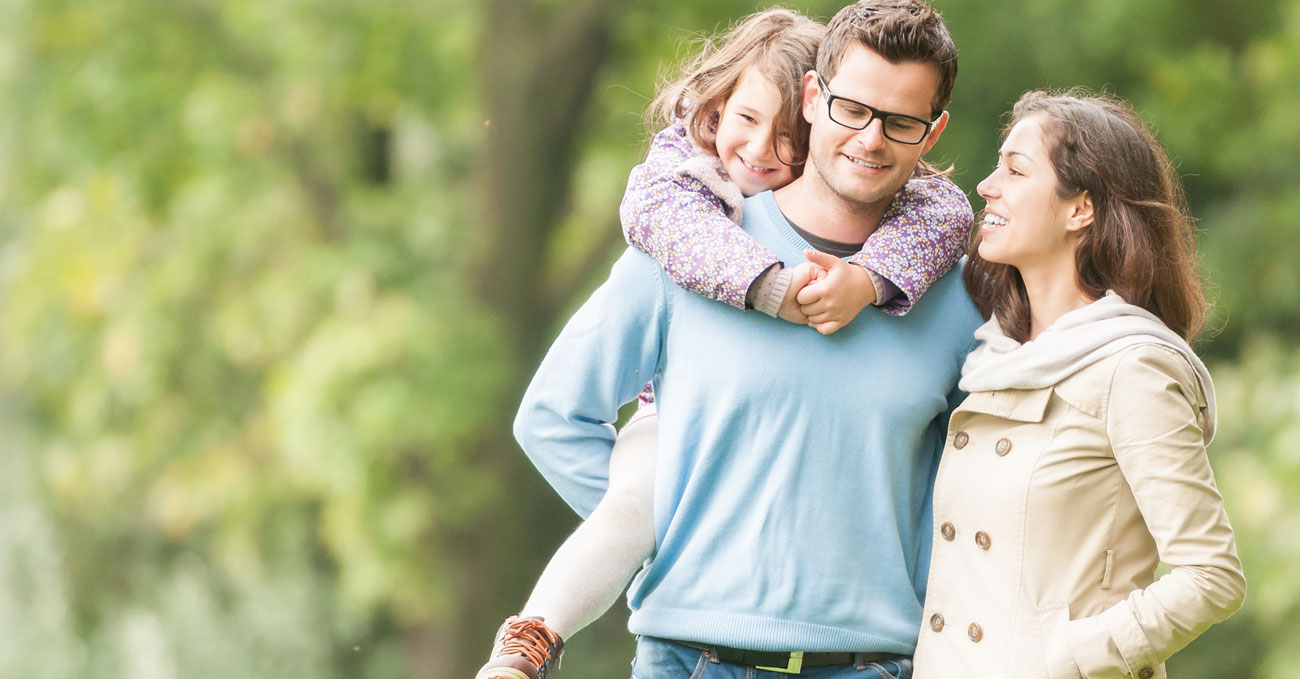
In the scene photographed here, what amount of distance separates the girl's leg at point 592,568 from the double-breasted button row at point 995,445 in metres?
0.52

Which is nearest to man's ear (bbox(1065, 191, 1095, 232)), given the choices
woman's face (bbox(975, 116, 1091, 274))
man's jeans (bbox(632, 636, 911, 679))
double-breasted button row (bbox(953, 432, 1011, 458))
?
woman's face (bbox(975, 116, 1091, 274))

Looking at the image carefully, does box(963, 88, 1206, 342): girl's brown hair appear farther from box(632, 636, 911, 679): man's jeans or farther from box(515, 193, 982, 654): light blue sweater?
box(632, 636, 911, 679): man's jeans

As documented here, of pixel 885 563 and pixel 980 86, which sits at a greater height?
pixel 980 86

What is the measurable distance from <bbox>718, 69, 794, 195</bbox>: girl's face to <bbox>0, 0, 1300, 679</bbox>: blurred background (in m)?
3.14

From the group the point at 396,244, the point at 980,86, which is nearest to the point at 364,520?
the point at 396,244

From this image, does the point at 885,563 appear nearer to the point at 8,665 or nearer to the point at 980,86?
the point at 980,86

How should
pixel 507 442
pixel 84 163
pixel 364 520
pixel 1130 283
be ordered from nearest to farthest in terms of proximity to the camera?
pixel 1130 283 < pixel 364 520 < pixel 507 442 < pixel 84 163

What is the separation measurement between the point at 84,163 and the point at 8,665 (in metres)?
2.98

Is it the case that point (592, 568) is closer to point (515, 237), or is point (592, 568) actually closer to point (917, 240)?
point (917, 240)

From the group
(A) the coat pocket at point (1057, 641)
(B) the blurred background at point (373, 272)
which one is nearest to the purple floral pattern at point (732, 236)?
(A) the coat pocket at point (1057, 641)

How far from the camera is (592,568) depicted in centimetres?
248

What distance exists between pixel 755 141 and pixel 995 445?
0.72 m

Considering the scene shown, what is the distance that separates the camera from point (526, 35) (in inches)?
300

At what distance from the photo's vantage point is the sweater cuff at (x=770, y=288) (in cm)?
242
